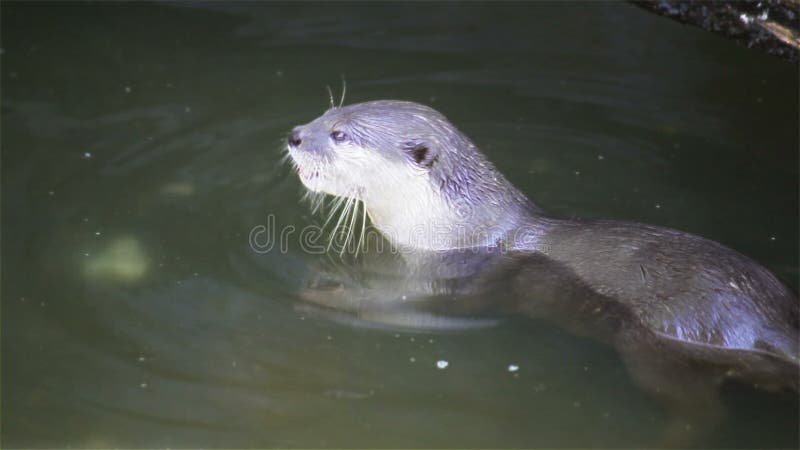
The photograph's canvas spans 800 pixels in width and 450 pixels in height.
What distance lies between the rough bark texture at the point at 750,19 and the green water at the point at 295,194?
72 cm

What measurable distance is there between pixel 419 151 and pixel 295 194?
0.92m

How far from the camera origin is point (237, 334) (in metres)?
3.31

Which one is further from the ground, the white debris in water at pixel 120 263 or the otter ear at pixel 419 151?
the otter ear at pixel 419 151

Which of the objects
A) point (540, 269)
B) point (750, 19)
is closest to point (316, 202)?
Result: point (540, 269)

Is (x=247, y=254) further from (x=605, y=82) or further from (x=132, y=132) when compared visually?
(x=605, y=82)

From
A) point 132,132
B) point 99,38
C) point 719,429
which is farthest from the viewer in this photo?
point 99,38

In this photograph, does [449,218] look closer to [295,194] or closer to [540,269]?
[540,269]

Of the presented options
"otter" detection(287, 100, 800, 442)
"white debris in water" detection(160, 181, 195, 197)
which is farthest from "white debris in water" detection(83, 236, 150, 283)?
"otter" detection(287, 100, 800, 442)

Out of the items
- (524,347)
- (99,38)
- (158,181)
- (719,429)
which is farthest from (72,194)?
(719,429)

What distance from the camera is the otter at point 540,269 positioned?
115 inches

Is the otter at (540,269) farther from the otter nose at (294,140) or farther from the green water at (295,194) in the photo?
the green water at (295,194)

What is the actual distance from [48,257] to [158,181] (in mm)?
673

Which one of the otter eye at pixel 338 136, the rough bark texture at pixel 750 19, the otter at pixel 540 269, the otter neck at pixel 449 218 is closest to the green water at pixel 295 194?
the otter at pixel 540 269

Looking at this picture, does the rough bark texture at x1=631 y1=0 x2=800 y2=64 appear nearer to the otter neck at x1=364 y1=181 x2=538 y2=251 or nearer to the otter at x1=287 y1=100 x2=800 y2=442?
the otter at x1=287 y1=100 x2=800 y2=442
